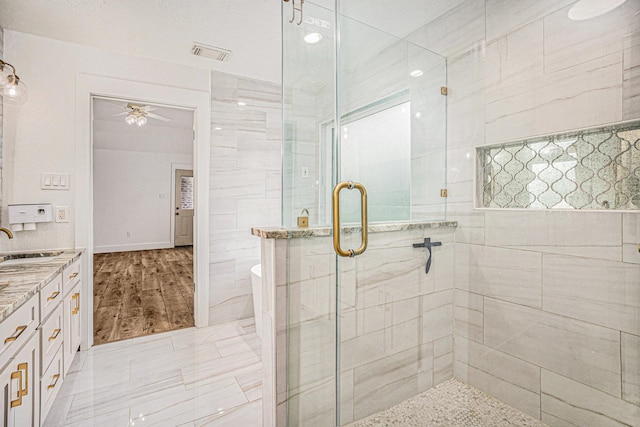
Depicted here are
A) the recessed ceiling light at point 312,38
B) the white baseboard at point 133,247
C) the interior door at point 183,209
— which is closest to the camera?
the recessed ceiling light at point 312,38

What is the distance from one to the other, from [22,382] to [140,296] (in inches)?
111

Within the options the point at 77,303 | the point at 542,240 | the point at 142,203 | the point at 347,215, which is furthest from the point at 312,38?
the point at 142,203

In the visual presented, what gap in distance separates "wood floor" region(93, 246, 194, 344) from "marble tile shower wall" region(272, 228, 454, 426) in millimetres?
1962

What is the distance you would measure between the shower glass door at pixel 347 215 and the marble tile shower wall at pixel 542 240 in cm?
39

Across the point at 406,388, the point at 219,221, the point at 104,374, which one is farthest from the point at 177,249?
the point at 406,388

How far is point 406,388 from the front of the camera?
1.78m

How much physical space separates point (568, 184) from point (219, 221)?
2.65 meters

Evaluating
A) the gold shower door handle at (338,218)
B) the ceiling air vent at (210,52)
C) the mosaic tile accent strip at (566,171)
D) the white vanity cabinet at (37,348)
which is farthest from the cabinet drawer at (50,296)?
the mosaic tile accent strip at (566,171)

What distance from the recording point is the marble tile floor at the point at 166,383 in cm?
171

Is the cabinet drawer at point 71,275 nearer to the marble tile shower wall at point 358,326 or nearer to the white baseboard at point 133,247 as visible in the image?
the marble tile shower wall at point 358,326

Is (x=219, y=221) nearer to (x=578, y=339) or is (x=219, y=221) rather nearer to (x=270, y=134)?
(x=270, y=134)

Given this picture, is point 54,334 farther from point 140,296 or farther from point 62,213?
point 140,296

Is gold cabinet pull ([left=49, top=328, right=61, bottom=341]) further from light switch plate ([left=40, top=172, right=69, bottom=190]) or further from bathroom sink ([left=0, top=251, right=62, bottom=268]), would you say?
light switch plate ([left=40, top=172, right=69, bottom=190])

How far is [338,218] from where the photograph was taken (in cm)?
132
